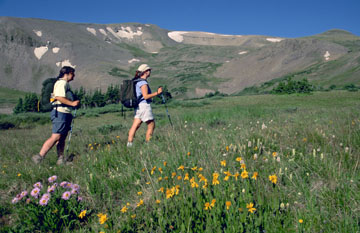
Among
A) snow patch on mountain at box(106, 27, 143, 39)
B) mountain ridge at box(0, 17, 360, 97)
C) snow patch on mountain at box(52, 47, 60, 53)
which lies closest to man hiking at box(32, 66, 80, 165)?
mountain ridge at box(0, 17, 360, 97)

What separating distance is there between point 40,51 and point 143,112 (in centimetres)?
12277

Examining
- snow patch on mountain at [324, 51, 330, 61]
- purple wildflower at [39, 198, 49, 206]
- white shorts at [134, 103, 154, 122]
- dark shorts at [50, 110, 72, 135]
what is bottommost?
purple wildflower at [39, 198, 49, 206]

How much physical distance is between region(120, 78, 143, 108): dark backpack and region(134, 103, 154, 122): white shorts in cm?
12

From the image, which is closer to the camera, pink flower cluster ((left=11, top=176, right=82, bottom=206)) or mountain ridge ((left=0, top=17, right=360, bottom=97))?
pink flower cluster ((left=11, top=176, right=82, bottom=206))

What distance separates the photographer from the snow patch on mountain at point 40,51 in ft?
357

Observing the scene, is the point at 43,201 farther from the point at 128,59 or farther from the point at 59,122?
the point at 128,59

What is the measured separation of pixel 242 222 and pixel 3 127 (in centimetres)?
1890

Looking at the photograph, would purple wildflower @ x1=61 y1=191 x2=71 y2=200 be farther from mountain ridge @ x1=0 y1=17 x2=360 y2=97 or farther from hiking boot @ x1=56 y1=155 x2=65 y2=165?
mountain ridge @ x1=0 y1=17 x2=360 y2=97

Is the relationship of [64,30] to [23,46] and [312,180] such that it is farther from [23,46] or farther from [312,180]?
[312,180]

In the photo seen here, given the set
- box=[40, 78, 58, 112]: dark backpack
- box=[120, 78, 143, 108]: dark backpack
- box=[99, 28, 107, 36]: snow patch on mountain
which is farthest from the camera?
box=[99, 28, 107, 36]: snow patch on mountain

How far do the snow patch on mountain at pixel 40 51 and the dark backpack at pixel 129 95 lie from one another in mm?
118228

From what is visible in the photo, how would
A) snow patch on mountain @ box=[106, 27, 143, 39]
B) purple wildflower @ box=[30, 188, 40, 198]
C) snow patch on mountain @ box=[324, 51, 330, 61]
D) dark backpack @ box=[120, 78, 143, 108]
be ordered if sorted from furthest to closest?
snow patch on mountain @ box=[106, 27, 143, 39] < snow patch on mountain @ box=[324, 51, 330, 61] < dark backpack @ box=[120, 78, 143, 108] < purple wildflower @ box=[30, 188, 40, 198]

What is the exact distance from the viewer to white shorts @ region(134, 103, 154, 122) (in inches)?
239

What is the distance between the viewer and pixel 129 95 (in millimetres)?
6055
